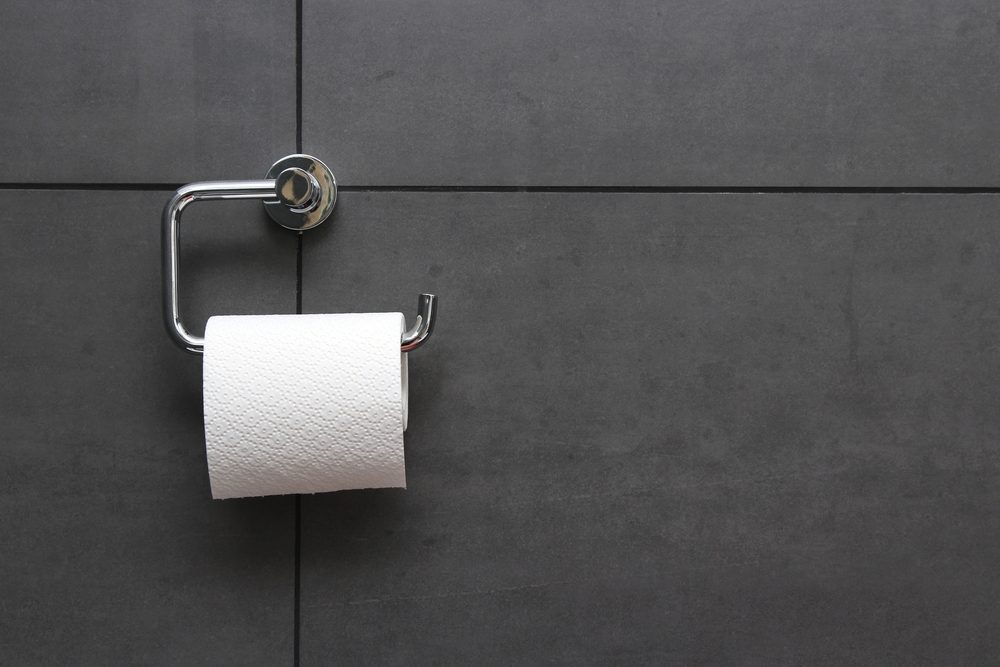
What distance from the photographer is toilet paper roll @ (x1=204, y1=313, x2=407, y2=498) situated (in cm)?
46

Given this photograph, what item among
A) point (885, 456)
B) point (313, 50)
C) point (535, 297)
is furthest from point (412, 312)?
point (885, 456)

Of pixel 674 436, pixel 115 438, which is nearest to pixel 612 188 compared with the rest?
pixel 674 436

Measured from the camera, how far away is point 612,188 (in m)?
0.55

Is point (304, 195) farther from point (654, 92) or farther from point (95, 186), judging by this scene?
point (654, 92)

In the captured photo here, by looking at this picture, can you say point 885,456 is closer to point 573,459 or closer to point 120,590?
point 573,459

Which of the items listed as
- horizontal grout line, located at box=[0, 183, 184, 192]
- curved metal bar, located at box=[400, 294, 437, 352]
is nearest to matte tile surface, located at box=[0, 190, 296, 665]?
horizontal grout line, located at box=[0, 183, 184, 192]

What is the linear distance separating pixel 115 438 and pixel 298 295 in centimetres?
17

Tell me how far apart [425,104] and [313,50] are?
86 mm

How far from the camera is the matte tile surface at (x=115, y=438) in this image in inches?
21.0

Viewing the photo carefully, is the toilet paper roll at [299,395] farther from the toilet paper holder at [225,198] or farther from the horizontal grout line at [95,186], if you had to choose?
the horizontal grout line at [95,186]

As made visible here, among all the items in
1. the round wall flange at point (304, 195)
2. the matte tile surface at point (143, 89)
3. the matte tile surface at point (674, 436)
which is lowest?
the matte tile surface at point (674, 436)

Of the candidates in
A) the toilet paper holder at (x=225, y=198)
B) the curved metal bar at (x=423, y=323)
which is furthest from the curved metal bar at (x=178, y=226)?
the curved metal bar at (x=423, y=323)

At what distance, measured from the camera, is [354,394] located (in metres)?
0.46

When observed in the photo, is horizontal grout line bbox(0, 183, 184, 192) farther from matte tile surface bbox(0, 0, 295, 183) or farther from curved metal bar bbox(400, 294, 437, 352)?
curved metal bar bbox(400, 294, 437, 352)
